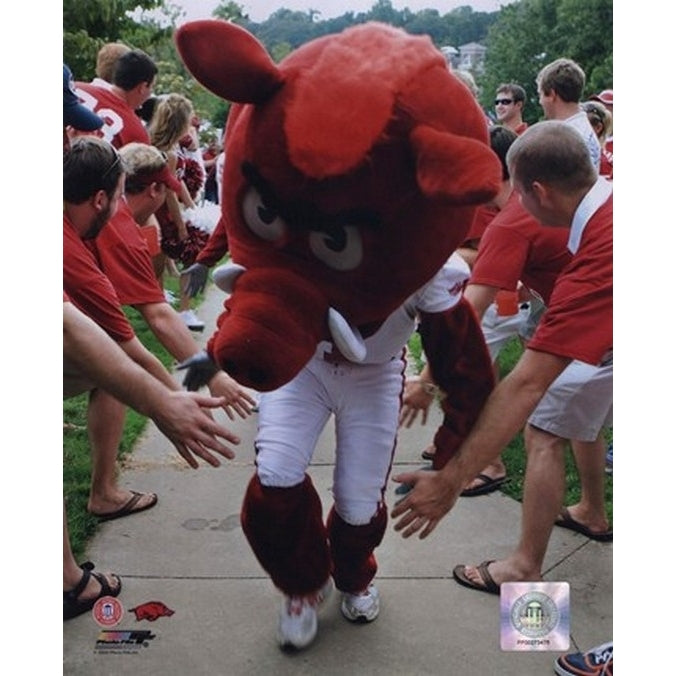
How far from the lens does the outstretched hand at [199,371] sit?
6.24 ft

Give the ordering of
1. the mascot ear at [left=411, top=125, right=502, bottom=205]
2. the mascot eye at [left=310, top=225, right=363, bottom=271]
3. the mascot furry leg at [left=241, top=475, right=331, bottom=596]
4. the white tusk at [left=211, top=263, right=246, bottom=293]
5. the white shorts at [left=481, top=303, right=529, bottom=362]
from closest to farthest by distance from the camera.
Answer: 1. the mascot ear at [left=411, top=125, right=502, bottom=205]
2. the mascot eye at [left=310, top=225, right=363, bottom=271]
3. the white tusk at [left=211, top=263, right=246, bottom=293]
4. the mascot furry leg at [left=241, top=475, right=331, bottom=596]
5. the white shorts at [left=481, top=303, right=529, bottom=362]

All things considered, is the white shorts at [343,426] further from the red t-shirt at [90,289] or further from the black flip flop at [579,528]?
the black flip flop at [579,528]

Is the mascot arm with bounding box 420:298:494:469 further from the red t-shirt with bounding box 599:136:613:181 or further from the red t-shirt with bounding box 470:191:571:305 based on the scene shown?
the red t-shirt with bounding box 599:136:613:181

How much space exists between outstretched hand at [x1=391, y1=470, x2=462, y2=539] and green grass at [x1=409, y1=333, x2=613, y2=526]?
9.8 inches

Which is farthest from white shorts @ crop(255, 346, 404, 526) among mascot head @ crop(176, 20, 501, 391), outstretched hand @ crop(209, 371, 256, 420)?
mascot head @ crop(176, 20, 501, 391)

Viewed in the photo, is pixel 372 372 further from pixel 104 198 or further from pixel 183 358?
pixel 104 198

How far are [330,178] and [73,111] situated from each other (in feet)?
2.13

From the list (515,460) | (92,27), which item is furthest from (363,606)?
(92,27)

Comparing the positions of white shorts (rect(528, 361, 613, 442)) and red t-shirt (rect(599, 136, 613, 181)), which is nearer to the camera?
red t-shirt (rect(599, 136, 613, 181))

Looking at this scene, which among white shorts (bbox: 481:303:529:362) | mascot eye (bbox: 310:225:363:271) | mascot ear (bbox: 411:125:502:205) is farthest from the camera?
white shorts (bbox: 481:303:529:362)

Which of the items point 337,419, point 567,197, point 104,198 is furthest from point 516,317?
point 104,198

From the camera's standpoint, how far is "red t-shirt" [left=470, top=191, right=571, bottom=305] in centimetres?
214

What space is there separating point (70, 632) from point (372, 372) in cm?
81

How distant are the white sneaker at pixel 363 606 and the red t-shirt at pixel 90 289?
0.77 metres
